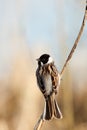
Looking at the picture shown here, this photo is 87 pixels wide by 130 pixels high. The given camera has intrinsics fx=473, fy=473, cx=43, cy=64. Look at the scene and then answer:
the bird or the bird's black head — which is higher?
the bird's black head

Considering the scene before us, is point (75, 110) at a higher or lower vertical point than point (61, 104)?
lower

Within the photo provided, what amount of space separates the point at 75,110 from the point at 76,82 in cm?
15

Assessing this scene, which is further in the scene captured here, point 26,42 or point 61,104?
point 61,104

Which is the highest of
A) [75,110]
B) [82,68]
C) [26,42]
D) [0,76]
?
[26,42]

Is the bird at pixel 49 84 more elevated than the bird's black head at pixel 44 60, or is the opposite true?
the bird's black head at pixel 44 60

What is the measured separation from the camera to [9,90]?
2197 millimetres

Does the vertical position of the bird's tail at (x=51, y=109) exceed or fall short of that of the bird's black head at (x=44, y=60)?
it falls short

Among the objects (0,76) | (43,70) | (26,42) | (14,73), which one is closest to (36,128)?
(43,70)

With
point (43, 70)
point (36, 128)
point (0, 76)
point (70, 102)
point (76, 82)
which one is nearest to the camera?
point (36, 128)

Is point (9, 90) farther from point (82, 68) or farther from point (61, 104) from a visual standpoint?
point (82, 68)

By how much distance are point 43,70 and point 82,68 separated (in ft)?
4.68

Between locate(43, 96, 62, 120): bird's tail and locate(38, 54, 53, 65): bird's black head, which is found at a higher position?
locate(38, 54, 53, 65): bird's black head

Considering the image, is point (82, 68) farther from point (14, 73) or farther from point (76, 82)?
point (14, 73)

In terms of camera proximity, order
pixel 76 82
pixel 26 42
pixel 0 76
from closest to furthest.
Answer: pixel 26 42, pixel 0 76, pixel 76 82
